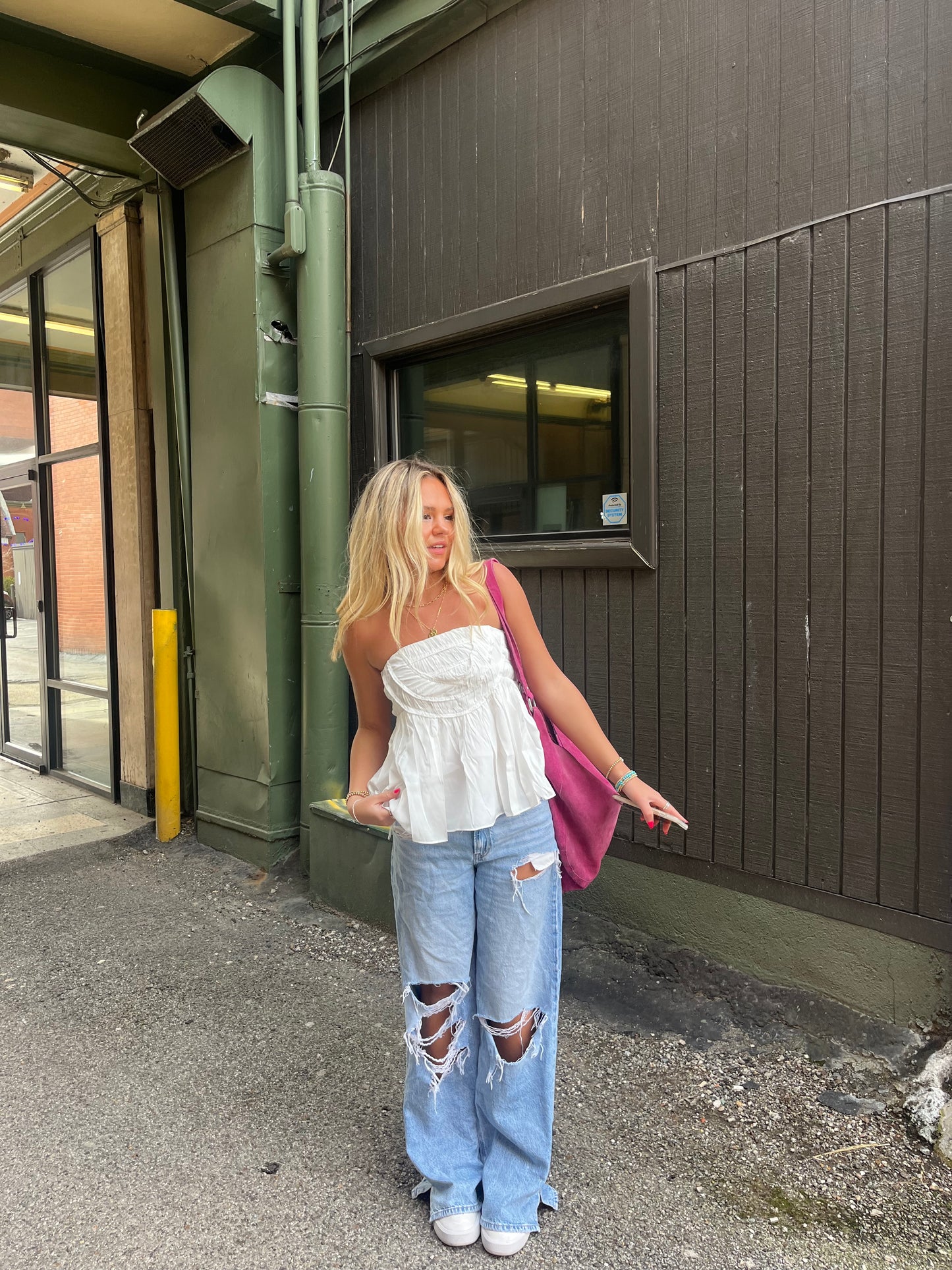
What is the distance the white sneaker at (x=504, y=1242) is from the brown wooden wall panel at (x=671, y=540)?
5.72 feet

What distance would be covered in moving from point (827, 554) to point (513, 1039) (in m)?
1.93

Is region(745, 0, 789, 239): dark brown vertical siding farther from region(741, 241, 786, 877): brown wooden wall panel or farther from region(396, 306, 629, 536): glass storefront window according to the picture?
region(396, 306, 629, 536): glass storefront window

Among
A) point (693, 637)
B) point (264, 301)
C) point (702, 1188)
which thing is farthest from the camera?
point (264, 301)

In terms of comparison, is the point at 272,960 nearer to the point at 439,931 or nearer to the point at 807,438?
the point at 439,931

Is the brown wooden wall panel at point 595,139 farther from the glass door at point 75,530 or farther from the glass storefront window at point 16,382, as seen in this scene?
the glass storefront window at point 16,382

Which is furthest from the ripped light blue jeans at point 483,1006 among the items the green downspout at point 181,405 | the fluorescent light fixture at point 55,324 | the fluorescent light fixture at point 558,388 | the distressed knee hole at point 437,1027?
the fluorescent light fixture at point 55,324

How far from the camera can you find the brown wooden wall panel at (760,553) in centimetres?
335

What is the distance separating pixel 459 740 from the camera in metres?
2.26

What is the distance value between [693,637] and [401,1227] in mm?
2221

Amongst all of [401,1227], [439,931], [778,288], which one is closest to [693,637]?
[778,288]

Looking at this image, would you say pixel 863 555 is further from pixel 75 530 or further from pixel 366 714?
pixel 75 530

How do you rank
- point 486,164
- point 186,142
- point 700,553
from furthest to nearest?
1. point 186,142
2. point 486,164
3. point 700,553

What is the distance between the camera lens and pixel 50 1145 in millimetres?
2775

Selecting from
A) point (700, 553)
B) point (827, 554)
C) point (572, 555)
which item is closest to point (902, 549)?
point (827, 554)
